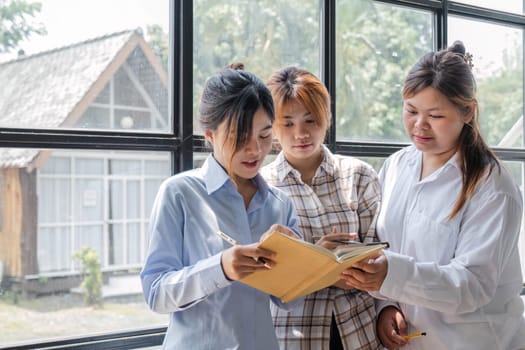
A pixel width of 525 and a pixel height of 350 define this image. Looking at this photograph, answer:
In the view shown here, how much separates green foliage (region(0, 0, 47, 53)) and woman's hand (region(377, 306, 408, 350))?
4.89 feet

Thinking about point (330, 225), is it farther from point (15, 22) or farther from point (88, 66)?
point (15, 22)

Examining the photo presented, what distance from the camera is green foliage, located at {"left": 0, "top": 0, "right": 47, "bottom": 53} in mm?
2062

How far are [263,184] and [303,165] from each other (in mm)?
313

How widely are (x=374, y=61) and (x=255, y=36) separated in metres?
0.69

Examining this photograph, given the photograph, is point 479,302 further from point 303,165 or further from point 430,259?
point 303,165

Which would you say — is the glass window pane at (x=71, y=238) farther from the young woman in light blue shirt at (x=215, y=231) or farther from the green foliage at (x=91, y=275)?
the young woman in light blue shirt at (x=215, y=231)

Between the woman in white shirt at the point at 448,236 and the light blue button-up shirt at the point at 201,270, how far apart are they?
14.0 inches

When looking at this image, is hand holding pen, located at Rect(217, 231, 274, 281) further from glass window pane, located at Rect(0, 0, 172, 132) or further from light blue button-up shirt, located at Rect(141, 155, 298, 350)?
glass window pane, located at Rect(0, 0, 172, 132)

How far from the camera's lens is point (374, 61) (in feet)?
10.0

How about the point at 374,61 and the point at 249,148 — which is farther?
the point at 374,61

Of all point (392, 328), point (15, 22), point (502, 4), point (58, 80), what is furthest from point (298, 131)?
point (502, 4)

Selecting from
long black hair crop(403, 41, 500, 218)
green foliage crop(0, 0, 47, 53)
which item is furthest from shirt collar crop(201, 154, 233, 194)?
green foliage crop(0, 0, 47, 53)

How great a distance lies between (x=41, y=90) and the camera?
215cm

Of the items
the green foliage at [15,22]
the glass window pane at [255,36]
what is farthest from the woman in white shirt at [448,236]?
the green foliage at [15,22]
